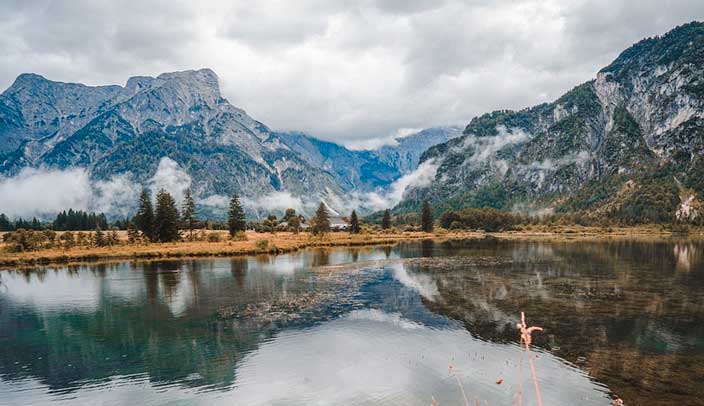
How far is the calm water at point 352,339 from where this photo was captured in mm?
20312

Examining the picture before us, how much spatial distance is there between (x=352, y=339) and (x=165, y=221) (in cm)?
9805

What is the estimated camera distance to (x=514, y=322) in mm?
32344

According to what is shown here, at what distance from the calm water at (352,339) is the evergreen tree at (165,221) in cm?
5598

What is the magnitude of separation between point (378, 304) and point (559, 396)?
71.5 ft

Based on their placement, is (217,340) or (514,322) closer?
(217,340)

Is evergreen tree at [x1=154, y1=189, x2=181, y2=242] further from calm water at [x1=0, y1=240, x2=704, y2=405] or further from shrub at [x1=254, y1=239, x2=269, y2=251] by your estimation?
calm water at [x1=0, y1=240, x2=704, y2=405]

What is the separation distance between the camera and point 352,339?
28797mm

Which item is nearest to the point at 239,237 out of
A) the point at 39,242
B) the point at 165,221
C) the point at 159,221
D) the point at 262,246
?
the point at 165,221

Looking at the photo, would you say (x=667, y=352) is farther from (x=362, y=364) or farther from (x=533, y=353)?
(x=362, y=364)

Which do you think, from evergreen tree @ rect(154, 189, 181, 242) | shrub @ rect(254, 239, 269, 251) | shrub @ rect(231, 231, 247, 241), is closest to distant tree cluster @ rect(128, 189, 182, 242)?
evergreen tree @ rect(154, 189, 181, 242)

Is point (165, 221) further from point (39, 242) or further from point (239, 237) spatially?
point (39, 242)

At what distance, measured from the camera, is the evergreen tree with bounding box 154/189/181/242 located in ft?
367

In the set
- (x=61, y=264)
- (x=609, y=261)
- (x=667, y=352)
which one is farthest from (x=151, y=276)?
(x=609, y=261)

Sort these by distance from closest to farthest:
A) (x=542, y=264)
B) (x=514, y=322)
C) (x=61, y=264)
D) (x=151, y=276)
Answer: (x=514, y=322) < (x=151, y=276) < (x=542, y=264) < (x=61, y=264)
